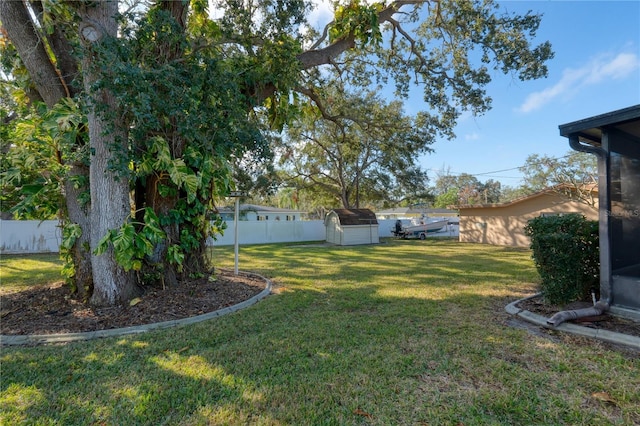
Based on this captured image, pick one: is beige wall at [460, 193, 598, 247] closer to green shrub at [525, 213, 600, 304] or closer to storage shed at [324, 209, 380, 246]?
storage shed at [324, 209, 380, 246]

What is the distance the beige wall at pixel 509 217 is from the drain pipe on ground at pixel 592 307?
1155 cm

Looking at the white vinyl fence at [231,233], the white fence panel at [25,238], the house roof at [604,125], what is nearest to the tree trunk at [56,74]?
the white vinyl fence at [231,233]

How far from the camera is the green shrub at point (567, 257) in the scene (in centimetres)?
437

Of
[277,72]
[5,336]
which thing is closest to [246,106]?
[277,72]

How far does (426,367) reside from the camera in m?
2.85

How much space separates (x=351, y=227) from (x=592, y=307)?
13.1 metres

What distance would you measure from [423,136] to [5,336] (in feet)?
39.5

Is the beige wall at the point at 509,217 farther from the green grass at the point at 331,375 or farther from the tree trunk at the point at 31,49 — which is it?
the tree trunk at the point at 31,49

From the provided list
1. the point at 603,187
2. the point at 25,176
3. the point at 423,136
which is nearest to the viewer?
the point at 603,187

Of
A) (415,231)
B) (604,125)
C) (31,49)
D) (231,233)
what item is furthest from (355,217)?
(31,49)

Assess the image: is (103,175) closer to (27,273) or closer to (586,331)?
(27,273)

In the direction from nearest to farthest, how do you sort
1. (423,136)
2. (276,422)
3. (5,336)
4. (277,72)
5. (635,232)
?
(276,422) < (5,336) < (635,232) < (277,72) < (423,136)

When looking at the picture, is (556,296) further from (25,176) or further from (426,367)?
(25,176)

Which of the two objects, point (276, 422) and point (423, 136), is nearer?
point (276, 422)
